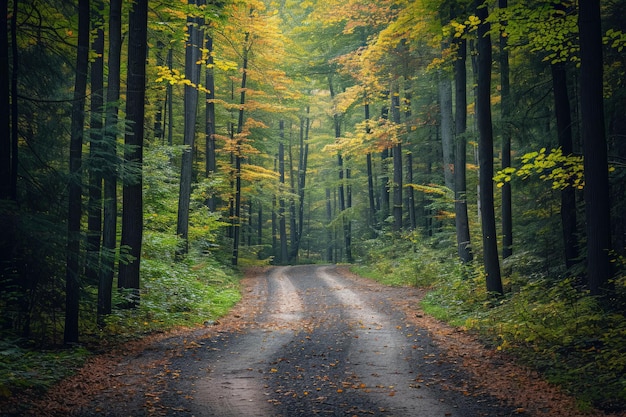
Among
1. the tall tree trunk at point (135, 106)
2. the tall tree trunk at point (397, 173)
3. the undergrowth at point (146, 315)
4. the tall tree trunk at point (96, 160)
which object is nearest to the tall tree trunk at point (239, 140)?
the undergrowth at point (146, 315)

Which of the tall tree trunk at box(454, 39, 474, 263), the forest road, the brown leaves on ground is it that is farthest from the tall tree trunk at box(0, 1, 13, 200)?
the tall tree trunk at box(454, 39, 474, 263)

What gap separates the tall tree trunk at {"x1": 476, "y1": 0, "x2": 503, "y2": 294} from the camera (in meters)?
12.7

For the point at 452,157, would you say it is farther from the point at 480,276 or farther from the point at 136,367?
the point at 136,367

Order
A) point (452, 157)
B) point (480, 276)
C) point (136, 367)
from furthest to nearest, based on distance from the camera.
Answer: point (452, 157) → point (480, 276) → point (136, 367)

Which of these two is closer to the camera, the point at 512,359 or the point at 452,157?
the point at 512,359

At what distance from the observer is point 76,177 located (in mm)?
8656

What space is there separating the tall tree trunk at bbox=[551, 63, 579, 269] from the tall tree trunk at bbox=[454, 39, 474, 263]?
410 centimetres

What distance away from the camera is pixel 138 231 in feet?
39.3

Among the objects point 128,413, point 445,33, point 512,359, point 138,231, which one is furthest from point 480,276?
point 128,413

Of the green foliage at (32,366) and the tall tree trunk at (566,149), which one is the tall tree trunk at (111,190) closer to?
the green foliage at (32,366)

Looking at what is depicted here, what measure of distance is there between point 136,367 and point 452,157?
15.0 metres

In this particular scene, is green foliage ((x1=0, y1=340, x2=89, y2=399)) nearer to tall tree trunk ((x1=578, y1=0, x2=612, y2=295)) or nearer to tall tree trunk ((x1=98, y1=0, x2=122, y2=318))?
tall tree trunk ((x1=98, y1=0, x2=122, y2=318))

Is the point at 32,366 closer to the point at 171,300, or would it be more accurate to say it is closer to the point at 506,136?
the point at 171,300

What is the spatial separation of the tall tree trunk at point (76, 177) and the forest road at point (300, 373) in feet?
4.79
